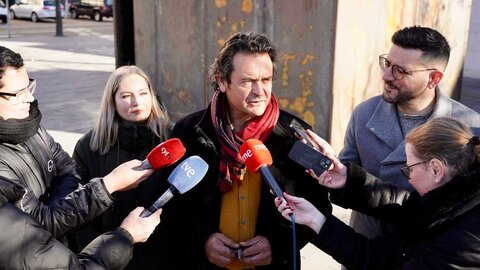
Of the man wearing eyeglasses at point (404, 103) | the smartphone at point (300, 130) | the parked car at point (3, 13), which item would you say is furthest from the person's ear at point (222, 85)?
the parked car at point (3, 13)

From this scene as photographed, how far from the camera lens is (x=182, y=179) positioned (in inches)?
82.7

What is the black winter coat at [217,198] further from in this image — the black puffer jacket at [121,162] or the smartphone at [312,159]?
the black puffer jacket at [121,162]

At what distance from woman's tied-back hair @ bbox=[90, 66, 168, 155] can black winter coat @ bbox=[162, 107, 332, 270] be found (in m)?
0.51

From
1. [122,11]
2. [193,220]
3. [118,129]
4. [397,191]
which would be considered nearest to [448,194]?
[397,191]

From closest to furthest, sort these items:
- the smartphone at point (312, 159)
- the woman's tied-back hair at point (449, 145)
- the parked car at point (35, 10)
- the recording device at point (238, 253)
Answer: the woman's tied-back hair at point (449, 145)
the smartphone at point (312, 159)
the recording device at point (238, 253)
the parked car at point (35, 10)

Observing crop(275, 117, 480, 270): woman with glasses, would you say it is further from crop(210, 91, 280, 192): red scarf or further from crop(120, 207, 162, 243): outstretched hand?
crop(120, 207, 162, 243): outstretched hand

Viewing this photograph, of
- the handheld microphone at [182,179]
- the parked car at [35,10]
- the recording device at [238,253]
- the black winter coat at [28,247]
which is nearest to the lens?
the black winter coat at [28,247]

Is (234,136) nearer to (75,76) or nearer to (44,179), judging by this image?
(44,179)

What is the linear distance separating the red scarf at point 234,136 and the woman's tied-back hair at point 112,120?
0.68 m

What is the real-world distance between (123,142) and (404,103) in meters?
1.54

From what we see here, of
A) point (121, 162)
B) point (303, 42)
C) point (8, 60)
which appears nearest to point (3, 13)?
point (303, 42)

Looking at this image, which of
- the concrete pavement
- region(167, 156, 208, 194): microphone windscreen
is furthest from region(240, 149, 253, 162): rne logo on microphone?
the concrete pavement

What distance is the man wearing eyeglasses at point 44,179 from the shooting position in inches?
82.1

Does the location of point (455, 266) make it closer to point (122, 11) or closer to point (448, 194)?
point (448, 194)
